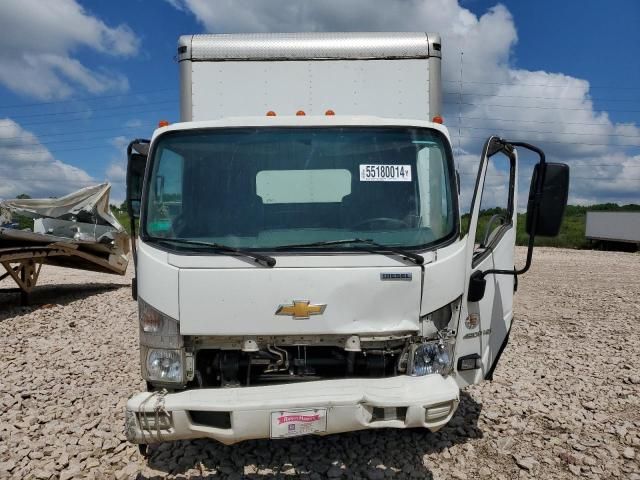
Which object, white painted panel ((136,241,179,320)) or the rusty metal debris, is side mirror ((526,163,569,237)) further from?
the rusty metal debris

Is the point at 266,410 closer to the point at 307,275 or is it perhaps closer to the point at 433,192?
the point at 307,275

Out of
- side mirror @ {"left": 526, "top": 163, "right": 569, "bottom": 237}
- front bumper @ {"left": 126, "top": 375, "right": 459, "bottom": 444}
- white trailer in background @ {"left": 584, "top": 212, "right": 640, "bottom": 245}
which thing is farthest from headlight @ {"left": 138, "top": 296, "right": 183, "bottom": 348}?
white trailer in background @ {"left": 584, "top": 212, "right": 640, "bottom": 245}

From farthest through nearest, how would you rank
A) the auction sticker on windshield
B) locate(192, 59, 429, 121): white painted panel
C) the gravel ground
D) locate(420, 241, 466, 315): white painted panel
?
1. locate(192, 59, 429, 121): white painted panel
2. the gravel ground
3. the auction sticker on windshield
4. locate(420, 241, 466, 315): white painted panel

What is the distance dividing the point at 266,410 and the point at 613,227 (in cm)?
2926

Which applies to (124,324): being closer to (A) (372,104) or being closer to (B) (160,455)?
(B) (160,455)

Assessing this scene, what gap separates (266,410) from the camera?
3053mm

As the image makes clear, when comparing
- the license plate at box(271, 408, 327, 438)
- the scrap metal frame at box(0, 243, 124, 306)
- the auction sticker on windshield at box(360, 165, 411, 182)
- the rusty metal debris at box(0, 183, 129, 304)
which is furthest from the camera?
the rusty metal debris at box(0, 183, 129, 304)

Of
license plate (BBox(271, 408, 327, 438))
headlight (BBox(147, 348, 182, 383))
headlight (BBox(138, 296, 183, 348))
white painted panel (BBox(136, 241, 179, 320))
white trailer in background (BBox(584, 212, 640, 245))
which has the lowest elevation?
white trailer in background (BBox(584, 212, 640, 245))

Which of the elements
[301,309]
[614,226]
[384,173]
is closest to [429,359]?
[301,309]

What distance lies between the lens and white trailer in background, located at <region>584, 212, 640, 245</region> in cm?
2656

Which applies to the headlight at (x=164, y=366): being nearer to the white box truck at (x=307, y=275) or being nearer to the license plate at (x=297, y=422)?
the white box truck at (x=307, y=275)

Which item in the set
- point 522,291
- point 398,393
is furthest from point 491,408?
point 522,291

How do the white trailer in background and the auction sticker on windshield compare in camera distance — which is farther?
the white trailer in background

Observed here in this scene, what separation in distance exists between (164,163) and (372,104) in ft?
6.05
